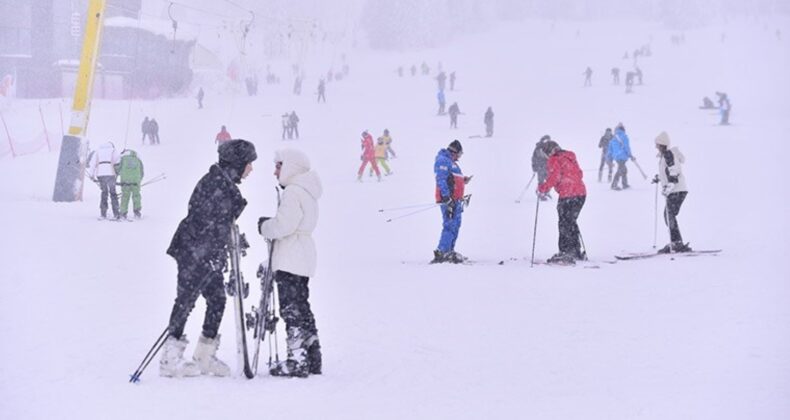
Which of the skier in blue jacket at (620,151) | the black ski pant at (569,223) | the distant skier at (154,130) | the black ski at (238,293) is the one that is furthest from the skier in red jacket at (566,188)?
the distant skier at (154,130)

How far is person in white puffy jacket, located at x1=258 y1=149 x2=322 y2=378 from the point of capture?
18.2 ft

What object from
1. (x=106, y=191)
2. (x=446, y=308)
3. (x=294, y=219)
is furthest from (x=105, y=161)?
(x=294, y=219)

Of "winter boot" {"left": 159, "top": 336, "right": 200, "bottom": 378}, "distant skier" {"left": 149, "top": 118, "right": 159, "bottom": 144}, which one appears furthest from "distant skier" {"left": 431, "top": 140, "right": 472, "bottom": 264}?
"distant skier" {"left": 149, "top": 118, "right": 159, "bottom": 144}

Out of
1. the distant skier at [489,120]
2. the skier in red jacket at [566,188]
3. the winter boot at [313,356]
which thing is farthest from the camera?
the distant skier at [489,120]

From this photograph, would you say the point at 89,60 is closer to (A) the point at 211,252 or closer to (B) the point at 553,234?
(B) the point at 553,234

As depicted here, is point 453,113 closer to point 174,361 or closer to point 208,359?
point 208,359

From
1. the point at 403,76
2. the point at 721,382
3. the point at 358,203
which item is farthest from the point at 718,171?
the point at 403,76

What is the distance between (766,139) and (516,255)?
20.3 metres

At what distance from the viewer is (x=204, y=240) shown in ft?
17.6

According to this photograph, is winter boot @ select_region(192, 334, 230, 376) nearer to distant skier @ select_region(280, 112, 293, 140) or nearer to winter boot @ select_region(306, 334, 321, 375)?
winter boot @ select_region(306, 334, 321, 375)

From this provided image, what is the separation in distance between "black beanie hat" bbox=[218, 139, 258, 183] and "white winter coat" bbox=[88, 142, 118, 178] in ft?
31.9

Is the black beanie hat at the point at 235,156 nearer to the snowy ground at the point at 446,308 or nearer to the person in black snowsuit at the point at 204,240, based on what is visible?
the person in black snowsuit at the point at 204,240

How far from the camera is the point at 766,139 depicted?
2925cm

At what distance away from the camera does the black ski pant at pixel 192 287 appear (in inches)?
211
